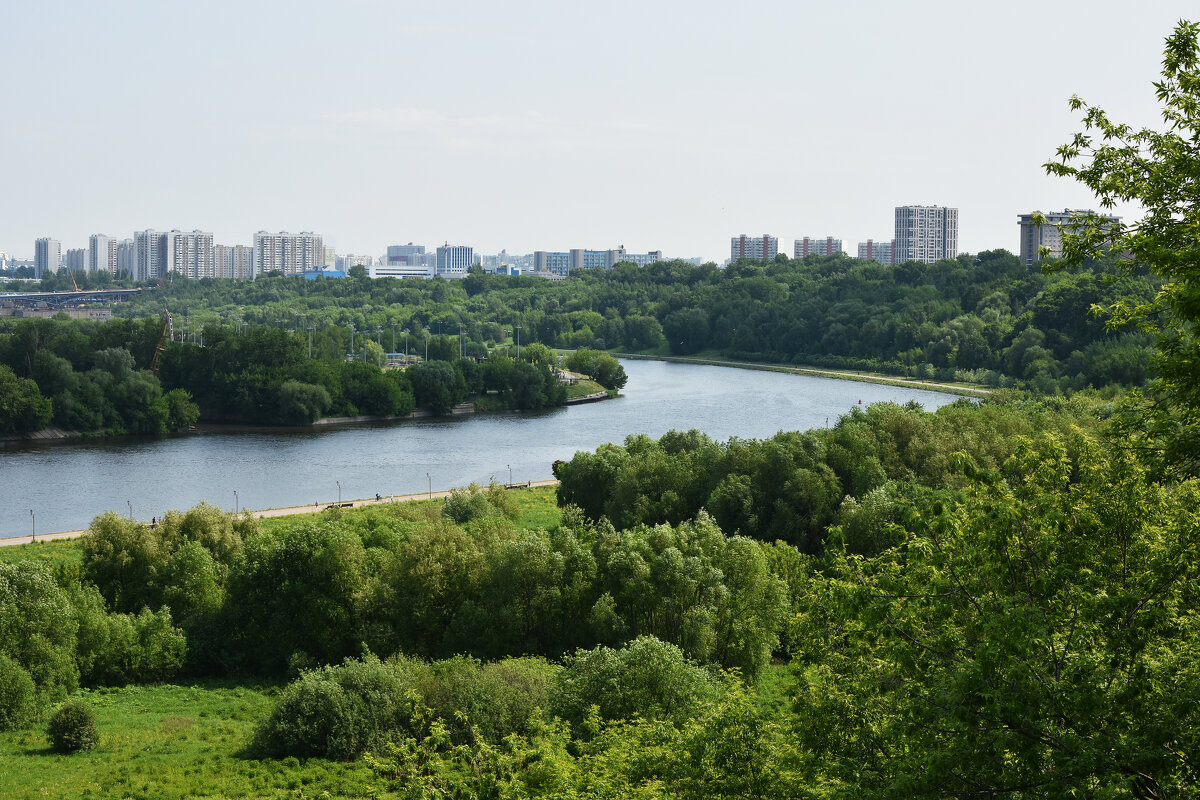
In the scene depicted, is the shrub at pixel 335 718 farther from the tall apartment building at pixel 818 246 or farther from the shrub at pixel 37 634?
the tall apartment building at pixel 818 246

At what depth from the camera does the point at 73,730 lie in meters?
15.9

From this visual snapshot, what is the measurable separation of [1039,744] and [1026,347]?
2623 inches

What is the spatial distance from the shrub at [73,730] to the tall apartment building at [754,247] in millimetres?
171845

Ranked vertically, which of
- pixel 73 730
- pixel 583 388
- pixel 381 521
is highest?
pixel 583 388

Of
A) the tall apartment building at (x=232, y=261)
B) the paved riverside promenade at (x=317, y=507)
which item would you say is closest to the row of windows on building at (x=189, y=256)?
the tall apartment building at (x=232, y=261)

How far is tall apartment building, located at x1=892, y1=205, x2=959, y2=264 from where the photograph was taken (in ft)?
504

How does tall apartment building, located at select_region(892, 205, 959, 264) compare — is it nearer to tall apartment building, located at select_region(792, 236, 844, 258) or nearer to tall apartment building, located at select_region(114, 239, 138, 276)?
tall apartment building, located at select_region(792, 236, 844, 258)

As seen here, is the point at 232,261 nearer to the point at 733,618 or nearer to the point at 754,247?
the point at 754,247

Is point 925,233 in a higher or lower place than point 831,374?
higher

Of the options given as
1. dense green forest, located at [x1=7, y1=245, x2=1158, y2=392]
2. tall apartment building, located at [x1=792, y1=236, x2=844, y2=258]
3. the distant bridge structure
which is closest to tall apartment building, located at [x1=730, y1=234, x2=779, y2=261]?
tall apartment building, located at [x1=792, y1=236, x2=844, y2=258]

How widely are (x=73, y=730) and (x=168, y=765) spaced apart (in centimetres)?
175

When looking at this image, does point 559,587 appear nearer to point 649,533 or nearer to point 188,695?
point 649,533

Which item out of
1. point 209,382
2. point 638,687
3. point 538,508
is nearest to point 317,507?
point 538,508

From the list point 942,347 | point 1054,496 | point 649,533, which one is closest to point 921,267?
point 942,347
